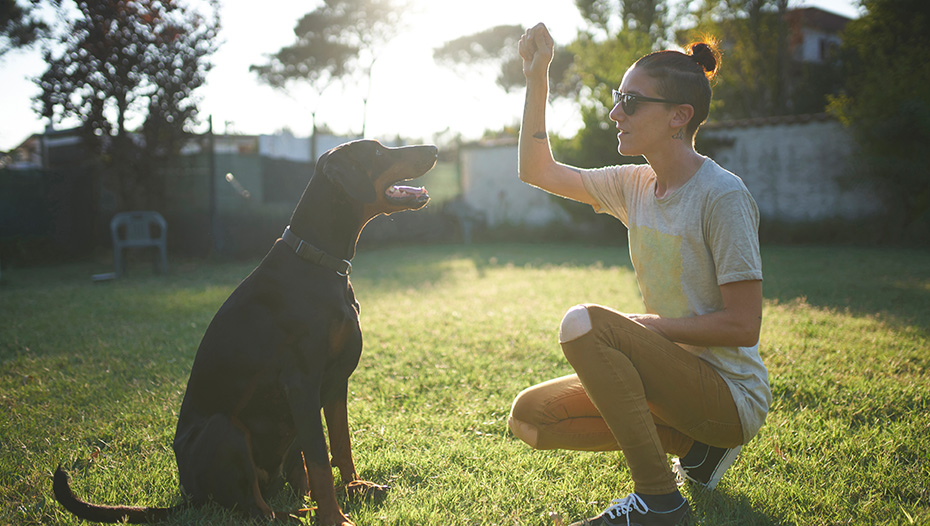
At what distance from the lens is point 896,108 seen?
10.5 m

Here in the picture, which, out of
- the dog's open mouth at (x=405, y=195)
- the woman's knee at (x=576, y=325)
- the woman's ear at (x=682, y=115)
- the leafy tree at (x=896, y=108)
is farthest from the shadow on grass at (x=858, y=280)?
the dog's open mouth at (x=405, y=195)

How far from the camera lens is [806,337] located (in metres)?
4.73

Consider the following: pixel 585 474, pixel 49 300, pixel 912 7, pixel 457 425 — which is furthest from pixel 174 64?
pixel 912 7

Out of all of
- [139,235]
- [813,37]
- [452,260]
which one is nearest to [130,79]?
[139,235]

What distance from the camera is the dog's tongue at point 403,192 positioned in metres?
2.72

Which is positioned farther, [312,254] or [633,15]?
[633,15]

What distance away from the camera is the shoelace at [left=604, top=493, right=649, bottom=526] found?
2.02 m

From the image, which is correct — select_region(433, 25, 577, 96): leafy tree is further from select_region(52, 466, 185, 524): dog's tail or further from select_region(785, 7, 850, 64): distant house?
select_region(52, 466, 185, 524): dog's tail

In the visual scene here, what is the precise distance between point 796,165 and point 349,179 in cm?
1329

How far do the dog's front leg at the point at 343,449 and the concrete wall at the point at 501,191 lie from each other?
13.1 metres

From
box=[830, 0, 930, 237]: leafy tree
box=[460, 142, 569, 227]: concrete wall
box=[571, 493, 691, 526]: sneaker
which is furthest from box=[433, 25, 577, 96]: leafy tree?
box=[571, 493, 691, 526]: sneaker

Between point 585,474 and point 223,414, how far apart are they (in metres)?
1.54

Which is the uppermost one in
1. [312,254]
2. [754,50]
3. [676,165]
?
[754,50]

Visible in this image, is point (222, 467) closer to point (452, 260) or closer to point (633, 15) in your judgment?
point (452, 260)
